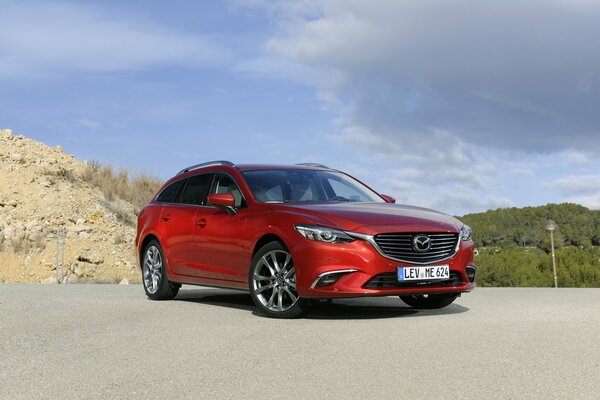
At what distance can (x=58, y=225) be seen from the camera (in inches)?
1337

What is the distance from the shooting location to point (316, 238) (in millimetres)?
8664

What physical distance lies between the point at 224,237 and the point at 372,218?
208 cm

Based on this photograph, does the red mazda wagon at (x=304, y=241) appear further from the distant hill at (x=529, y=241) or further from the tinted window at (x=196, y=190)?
the distant hill at (x=529, y=241)

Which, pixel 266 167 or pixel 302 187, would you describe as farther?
pixel 266 167

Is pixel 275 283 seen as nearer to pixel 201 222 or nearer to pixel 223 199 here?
pixel 223 199

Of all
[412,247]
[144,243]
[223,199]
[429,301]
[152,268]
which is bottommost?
[429,301]

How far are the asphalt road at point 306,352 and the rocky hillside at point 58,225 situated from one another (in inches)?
718

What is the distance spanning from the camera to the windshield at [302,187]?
10.0 metres

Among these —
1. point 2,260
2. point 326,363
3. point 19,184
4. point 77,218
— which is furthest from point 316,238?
point 19,184

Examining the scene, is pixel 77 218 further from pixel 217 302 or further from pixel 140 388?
pixel 140 388

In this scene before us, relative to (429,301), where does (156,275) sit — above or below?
above

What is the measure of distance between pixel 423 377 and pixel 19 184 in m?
33.8

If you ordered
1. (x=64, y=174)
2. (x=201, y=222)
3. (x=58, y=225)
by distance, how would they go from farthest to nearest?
(x=64, y=174) → (x=58, y=225) → (x=201, y=222)

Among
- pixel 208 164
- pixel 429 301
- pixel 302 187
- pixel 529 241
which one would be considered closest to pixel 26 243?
pixel 208 164
